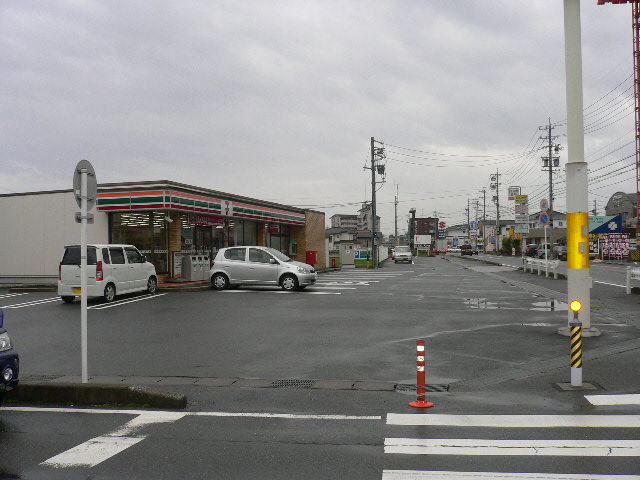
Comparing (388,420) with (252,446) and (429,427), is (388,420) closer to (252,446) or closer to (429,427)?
(429,427)

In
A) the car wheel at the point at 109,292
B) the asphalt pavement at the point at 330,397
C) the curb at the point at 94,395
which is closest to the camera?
the asphalt pavement at the point at 330,397

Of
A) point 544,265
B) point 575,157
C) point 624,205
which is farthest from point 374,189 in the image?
point 624,205

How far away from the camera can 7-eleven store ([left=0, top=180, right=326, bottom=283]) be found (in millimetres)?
23797

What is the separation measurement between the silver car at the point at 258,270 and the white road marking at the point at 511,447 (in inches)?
620

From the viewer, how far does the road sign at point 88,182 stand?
7.57m

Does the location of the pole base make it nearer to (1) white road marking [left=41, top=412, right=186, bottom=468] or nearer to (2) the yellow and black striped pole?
(2) the yellow and black striped pole

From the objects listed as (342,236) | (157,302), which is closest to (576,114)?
(157,302)

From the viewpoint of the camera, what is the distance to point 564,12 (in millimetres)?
10820

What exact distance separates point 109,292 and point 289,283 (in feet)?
21.0

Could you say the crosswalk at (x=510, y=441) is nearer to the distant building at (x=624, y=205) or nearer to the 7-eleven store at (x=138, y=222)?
the 7-eleven store at (x=138, y=222)

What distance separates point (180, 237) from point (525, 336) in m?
17.3

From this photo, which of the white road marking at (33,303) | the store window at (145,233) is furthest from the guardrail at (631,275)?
the white road marking at (33,303)

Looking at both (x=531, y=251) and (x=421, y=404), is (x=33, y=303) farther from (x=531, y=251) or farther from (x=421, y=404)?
(x=531, y=251)

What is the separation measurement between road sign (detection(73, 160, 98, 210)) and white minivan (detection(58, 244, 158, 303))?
29.5 feet
